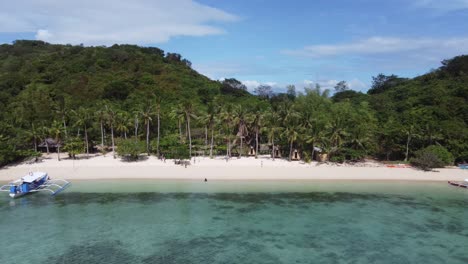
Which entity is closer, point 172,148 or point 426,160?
point 426,160

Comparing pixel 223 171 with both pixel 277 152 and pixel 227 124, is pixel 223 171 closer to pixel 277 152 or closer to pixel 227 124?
pixel 227 124

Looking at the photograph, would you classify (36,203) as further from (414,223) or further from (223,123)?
(414,223)

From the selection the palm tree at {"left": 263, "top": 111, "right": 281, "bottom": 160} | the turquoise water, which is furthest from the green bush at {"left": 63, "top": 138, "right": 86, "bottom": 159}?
the palm tree at {"left": 263, "top": 111, "right": 281, "bottom": 160}

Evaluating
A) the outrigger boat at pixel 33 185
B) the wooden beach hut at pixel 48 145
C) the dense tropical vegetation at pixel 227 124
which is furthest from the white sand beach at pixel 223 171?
the wooden beach hut at pixel 48 145

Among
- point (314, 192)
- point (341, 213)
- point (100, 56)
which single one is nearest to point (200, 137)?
point (314, 192)

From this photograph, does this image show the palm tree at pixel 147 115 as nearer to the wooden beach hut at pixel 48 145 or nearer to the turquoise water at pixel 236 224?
the turquoise water at pixel 236 224

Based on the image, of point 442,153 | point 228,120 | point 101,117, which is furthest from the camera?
point 228,120

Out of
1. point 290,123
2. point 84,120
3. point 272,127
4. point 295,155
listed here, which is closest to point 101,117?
point 84,120
